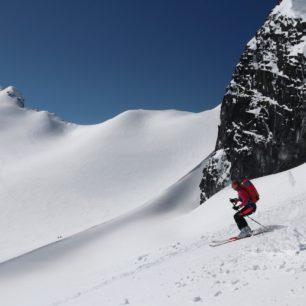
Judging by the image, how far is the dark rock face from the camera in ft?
117

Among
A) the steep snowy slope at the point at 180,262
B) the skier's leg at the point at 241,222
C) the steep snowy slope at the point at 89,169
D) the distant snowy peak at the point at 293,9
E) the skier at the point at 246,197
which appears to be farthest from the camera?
the steep snowy slope at the point at 89,169

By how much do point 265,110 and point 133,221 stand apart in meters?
16.9

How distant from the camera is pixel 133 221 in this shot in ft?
137

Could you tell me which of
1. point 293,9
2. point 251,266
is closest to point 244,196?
point 251,266

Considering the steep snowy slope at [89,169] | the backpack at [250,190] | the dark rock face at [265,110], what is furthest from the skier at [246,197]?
the steep snowy slope at [89,169]

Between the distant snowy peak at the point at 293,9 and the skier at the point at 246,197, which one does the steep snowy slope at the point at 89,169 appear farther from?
the skier at the point at 246,197

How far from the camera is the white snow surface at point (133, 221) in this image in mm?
9469

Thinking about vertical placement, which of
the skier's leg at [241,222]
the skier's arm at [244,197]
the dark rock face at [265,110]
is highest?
the dark rock face at [265,110]

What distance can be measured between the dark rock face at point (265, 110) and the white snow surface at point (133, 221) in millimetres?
5241

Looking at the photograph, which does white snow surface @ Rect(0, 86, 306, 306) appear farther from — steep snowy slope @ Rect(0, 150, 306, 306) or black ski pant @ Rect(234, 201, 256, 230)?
black ski pant @ Rect(234, 201, 256, 230)

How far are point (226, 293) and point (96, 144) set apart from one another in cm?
9314

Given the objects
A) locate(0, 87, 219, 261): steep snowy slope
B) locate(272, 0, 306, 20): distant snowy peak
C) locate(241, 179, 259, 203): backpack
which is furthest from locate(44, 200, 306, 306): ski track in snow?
locate(0, 87, 219, 261): steep snowy slope

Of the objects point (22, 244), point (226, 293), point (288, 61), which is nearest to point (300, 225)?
point (226, 293)

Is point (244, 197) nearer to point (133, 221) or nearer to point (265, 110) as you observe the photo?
point (265, 110)
